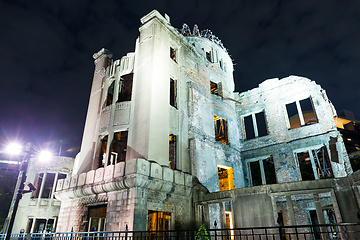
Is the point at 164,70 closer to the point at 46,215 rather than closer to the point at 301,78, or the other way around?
the point at 301,78

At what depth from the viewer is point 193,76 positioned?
1816cm

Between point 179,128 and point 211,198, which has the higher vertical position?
point 179,128

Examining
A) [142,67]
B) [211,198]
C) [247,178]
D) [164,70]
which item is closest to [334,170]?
[247,178]

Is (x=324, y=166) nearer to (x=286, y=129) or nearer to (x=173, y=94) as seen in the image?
(x=286, y=129)

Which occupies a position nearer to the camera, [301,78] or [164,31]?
[164,31]

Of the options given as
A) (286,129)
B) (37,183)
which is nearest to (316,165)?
(286,129)

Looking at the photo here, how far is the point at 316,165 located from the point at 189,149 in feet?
48.9

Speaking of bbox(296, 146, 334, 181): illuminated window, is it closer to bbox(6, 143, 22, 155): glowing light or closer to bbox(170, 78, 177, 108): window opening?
bbox(170, 78, 177, 108): window opening

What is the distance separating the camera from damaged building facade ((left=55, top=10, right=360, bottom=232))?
432 inches

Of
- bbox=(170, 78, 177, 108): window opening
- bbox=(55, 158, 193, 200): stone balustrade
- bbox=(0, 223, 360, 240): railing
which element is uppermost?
bbox=(170, 78, 177, 108): window opening

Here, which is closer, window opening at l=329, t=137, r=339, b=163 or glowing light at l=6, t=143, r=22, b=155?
glowing light at l=6, t=143, r=22, b=155

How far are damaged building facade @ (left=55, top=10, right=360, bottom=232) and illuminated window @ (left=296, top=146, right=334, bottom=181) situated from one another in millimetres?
175

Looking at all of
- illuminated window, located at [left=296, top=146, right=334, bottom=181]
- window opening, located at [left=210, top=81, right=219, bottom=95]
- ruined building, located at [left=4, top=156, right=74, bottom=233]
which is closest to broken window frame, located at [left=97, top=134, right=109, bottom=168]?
ruined building, located at [left=4, top=156, right=74, bottom=233]

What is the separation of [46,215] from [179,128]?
13976mm
